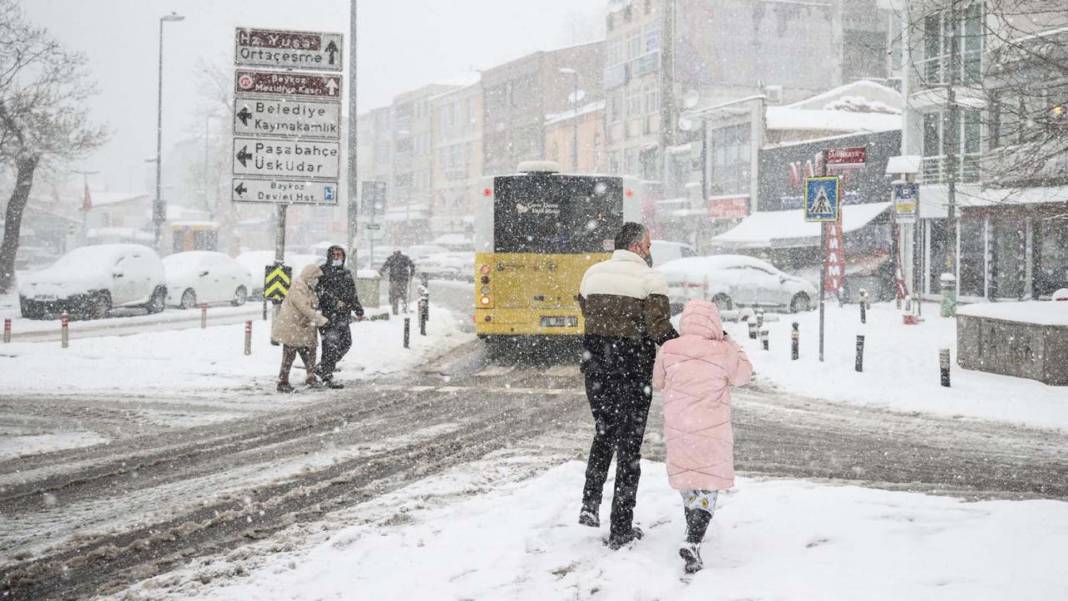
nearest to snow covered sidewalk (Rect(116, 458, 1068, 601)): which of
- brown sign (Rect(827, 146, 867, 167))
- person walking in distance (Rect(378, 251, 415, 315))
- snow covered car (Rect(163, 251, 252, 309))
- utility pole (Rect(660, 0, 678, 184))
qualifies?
brown sign (Rect(827, 146, 867, 167))

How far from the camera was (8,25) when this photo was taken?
1341 inches

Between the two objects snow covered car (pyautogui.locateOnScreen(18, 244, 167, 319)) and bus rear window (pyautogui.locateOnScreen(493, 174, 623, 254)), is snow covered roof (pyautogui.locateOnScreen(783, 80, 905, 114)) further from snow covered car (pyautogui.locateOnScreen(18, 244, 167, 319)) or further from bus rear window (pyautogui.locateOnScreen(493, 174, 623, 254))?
bus rear window (pyautogui.locateOnScreen(493, 174, 623, 254))

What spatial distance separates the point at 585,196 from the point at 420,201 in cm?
8463

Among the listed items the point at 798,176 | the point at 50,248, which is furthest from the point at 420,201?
the point at 798,176

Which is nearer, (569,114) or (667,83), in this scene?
(667,83)

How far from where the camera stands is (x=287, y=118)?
653 inches

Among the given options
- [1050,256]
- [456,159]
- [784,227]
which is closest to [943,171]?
[1050,256]

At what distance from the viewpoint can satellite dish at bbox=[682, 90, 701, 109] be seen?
58.1 metres

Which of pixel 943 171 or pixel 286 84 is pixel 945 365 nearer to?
pixel 286 84

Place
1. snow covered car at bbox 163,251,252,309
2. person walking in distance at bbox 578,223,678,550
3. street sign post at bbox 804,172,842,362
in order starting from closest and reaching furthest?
1. person walking in distance at bbox 578,223,678,550
2. street sign post at bbox 804,172,842,362
3. snow covered car at bbox 163,251,252,309

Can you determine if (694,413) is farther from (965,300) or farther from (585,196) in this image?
(965,300)

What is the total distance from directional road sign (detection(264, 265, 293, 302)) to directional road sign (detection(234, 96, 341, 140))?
216 cm

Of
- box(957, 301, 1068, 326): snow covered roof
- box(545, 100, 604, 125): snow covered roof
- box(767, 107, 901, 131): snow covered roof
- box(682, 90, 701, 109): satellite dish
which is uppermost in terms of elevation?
box(545, 100, 604, 125): snow covered roof

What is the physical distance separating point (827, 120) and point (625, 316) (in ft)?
150
